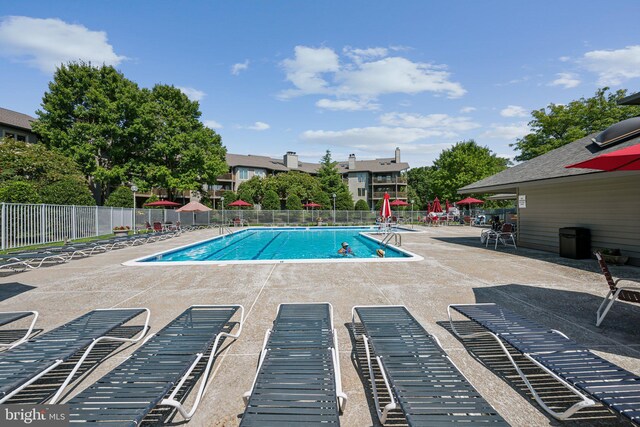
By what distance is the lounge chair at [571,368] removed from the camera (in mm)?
2330

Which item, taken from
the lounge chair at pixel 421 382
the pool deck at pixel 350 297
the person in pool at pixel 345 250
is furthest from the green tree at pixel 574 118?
the lounge chair at pixel 421 382

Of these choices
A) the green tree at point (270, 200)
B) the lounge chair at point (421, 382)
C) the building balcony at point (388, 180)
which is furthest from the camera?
the building balcony at point (388, 180)

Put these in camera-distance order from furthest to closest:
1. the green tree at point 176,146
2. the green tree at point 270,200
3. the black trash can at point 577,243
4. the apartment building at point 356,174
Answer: the apartment building at point 356,174
the green tree at point 270,200
the green tree at point 176,146
the black trash can at point 577,243

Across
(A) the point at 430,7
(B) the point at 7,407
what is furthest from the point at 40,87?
(B) the point at 7,407

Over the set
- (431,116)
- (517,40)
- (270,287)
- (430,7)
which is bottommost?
(270,287)

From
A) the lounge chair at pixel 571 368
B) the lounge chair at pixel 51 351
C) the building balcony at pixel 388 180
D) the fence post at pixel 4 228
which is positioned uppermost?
the building balcony at pixel 388 180

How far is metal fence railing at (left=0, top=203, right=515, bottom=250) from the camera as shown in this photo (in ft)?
44.3

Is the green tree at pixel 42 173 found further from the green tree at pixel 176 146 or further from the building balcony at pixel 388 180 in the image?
the building balcony at pixel 388 180

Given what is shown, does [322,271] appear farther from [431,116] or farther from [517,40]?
[431,116]

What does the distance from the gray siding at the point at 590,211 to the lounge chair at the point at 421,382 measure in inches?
379

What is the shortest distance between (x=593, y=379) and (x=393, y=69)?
23.0 meters

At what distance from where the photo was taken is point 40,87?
92.8 ft

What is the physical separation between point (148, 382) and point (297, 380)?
1255 millimetres

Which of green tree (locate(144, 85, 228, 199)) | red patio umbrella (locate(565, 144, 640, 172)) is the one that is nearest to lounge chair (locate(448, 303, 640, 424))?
red patio umbrella (locate(565, 144, 640, 172))
